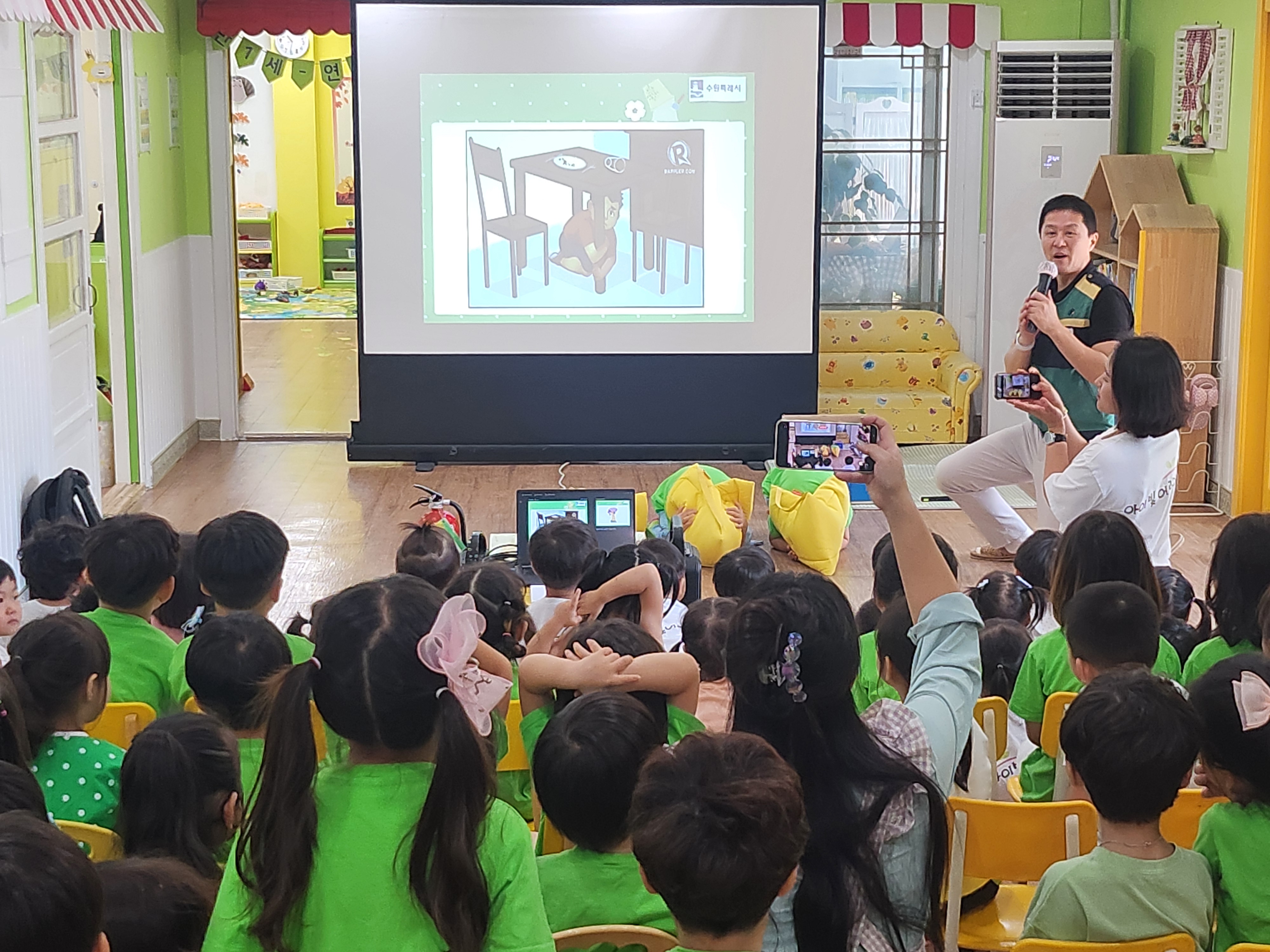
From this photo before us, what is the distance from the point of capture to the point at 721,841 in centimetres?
156

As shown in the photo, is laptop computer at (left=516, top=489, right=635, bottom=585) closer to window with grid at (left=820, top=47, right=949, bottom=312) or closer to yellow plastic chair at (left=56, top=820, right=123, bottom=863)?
yellow plastic chair at (left=56, top=820, right=123, bottom=863)

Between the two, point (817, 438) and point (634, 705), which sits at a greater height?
point (817, 438)

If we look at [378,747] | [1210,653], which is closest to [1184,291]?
[1210,653]

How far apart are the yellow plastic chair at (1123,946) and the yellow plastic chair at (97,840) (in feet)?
4.07

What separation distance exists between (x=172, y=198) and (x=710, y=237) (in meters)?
2.78

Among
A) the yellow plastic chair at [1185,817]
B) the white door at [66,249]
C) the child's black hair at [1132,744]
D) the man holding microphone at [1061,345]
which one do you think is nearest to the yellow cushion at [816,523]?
the man holding microphone at [1061,345]

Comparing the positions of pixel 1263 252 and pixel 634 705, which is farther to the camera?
pixel 1263 252

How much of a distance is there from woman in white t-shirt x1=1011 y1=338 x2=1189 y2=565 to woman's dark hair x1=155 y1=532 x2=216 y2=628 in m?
2.19

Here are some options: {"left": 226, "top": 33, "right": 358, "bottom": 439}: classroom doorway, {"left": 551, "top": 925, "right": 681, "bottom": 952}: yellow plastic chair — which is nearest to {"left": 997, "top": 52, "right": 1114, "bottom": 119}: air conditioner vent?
{"left": 551, "top": 925, "right": 681, "bottom": 952}: yellow plastic chair

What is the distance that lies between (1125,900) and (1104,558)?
1.26 meters

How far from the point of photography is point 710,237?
309 inches

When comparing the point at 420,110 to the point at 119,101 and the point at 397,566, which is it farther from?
the point at 397,566

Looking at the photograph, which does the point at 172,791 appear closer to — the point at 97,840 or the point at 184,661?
the point at 97,840

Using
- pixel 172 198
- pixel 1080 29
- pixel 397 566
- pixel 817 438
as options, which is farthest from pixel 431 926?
pixel 1080 29
